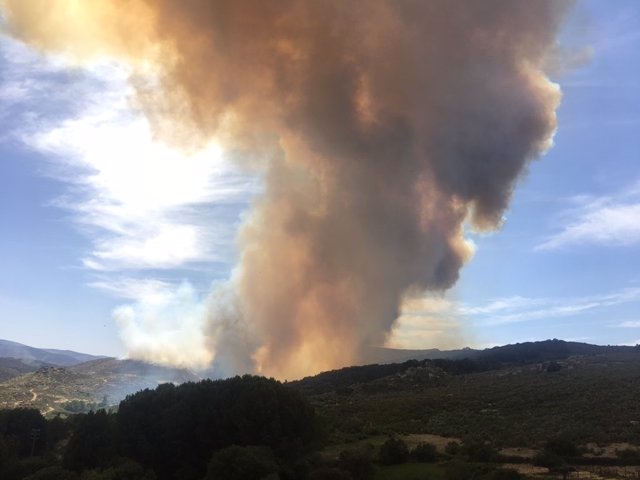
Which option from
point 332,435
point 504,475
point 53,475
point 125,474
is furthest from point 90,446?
point 504,475

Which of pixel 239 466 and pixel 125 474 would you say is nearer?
pixel 239 466

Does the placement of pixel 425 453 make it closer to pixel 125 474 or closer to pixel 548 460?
pixel 548 460

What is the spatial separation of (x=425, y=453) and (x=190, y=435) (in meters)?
18.3

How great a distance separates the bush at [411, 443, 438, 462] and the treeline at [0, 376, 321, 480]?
777 cm

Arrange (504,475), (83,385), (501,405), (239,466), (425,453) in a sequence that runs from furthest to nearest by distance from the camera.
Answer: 1. (83,385)
2. (501,405)
3. (425,453)
4. (239,466)
5. (504,475)

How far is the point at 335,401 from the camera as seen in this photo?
78250mm

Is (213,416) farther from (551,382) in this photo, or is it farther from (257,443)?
(551,382)

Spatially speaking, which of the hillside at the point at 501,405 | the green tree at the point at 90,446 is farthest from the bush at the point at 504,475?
the green tree at the point at 90,446

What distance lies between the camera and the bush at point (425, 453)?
128 feet

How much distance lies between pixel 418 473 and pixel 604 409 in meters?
22.7

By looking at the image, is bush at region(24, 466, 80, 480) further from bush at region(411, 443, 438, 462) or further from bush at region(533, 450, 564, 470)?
bush at region(533, 450, 564, 470)

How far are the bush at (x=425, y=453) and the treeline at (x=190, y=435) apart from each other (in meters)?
7.77

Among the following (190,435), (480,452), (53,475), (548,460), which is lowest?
(548,460)

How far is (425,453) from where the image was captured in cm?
3941
